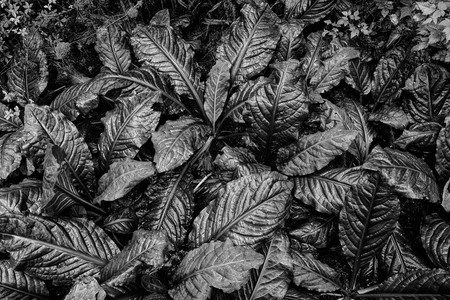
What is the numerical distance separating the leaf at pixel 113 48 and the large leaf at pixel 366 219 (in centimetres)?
169

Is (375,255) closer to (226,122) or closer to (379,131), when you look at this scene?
(379,131)

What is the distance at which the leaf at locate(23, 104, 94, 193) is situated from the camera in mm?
2617

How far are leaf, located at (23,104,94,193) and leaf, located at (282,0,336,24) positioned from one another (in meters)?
1.61

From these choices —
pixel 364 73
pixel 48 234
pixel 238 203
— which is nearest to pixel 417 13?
pixel 364 73

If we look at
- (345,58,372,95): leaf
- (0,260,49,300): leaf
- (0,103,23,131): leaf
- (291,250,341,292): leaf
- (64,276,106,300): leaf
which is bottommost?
(291,250,341,292): leaf

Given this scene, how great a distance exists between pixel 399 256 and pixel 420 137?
0.68 metres

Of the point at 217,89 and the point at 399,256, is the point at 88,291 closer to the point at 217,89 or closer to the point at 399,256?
the point at 217,89

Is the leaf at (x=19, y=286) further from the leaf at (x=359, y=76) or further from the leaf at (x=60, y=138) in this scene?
the leaf at (x=359, y=76)

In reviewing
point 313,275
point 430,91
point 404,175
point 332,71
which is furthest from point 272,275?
point 430,91

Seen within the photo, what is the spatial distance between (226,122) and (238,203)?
0.76 m

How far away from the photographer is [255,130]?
2562mm

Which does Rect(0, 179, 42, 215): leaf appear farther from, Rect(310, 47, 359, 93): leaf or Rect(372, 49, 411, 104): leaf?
Rect(372, 49, 411, 104): leaf

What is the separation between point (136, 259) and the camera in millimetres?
2139

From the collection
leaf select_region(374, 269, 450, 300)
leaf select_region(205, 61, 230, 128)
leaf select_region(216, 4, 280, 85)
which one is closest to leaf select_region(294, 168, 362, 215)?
leaf select_region(374, 269, 450, 300)
